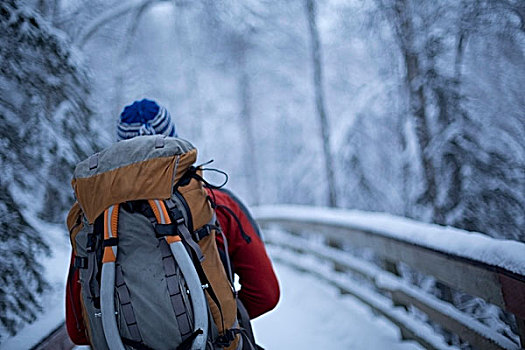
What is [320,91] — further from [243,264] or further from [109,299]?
[109,299]

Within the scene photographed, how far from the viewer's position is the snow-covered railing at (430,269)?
7.15 ft

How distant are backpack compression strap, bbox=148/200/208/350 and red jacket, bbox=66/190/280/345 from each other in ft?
0.98

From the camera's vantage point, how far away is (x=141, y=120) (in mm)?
2256

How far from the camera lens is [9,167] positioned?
2.80 meters

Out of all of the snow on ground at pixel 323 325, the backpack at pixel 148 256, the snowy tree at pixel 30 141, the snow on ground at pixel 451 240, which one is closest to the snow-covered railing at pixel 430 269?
the snow on ground at pixel 451 240

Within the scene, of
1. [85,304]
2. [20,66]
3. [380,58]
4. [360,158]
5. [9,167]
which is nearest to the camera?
[85,304]

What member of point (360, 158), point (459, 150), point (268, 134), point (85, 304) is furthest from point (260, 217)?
point (268, 134)

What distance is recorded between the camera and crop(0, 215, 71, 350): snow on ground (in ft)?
7.30

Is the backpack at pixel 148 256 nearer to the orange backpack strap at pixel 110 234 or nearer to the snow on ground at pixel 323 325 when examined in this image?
the orange backpack strap at pixel 110 234

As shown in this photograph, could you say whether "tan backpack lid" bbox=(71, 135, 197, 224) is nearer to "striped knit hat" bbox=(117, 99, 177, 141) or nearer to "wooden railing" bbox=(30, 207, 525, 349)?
"striped knit hat" bbox=(117, 99, 177, 141)

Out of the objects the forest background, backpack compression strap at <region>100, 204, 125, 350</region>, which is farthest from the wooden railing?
the forest background

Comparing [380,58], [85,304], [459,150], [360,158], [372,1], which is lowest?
[360,158]

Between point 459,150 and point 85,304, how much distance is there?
17.8 feet

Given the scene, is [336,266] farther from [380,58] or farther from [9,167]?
[9,167]
